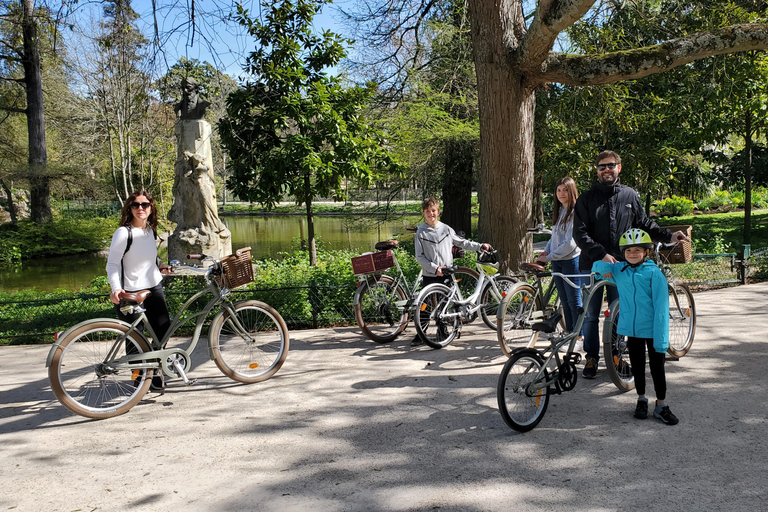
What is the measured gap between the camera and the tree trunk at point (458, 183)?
1568 cm

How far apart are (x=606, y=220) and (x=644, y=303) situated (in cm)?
116

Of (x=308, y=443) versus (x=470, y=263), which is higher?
(x=470, y=263)

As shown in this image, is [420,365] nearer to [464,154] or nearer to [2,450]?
[2,450]

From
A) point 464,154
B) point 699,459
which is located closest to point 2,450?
point 699,459

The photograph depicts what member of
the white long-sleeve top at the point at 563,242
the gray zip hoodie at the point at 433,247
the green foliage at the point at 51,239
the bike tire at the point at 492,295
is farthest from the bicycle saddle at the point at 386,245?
the green foliage at the point at 51,239

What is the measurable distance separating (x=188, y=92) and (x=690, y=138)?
1316 centimetres

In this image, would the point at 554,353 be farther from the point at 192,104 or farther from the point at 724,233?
the point at 724,233

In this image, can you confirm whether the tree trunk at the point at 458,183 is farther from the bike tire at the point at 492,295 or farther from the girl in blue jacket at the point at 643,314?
the girl in blue jacket at the point at 643,314

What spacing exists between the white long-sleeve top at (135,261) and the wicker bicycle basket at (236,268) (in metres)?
0.60

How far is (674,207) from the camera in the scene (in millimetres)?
29797

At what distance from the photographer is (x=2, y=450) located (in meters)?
4.07

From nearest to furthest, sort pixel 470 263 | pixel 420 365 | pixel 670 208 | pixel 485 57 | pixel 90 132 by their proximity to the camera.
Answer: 1. pixel 420 365
2. pixel 485 57
3. pixel 470 263
4. pixel 90 132
5. pixel 670 208

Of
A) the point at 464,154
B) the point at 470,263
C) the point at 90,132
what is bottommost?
the point at 470,263

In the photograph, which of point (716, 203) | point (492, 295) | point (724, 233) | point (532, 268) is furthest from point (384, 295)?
point (716, 203)
